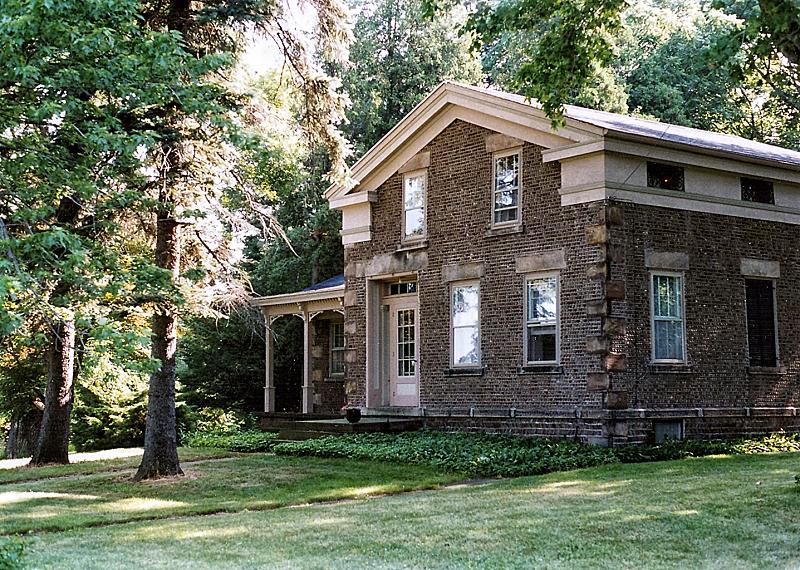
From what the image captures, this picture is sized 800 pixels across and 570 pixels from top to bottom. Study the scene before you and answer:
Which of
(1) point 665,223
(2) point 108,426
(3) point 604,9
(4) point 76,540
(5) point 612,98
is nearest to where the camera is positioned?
(4) point 76,540

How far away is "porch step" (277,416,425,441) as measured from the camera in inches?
788

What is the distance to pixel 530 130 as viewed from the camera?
18.9m

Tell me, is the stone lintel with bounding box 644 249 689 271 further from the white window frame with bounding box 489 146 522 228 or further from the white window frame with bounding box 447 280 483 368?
the white window frame with bounding box 447 280 483 368

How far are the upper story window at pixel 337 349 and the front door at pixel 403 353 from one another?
5.58m

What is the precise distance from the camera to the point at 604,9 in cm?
1409

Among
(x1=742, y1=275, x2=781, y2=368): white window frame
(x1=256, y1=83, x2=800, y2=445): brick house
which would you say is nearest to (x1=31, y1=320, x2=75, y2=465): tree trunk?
(x1=256, y1=83, x2=800, y2=445): brick house

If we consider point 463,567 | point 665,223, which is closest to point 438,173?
point 665,223

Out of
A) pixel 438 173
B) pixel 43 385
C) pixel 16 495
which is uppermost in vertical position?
pixel 438 173

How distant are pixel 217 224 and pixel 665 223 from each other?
26.1 feet

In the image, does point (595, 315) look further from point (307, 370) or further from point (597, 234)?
point (307, 370)

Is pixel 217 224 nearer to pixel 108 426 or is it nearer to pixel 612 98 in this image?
pixel 108 426

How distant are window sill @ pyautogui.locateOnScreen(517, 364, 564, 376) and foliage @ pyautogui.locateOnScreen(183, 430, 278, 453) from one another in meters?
5.44

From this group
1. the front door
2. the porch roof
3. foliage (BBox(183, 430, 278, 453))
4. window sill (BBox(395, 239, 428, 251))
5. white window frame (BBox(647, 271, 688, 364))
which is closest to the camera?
white window frame (BBox(647, 271, 688, 364))

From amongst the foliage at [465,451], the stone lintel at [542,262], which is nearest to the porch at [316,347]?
the foliage at [465,451]
